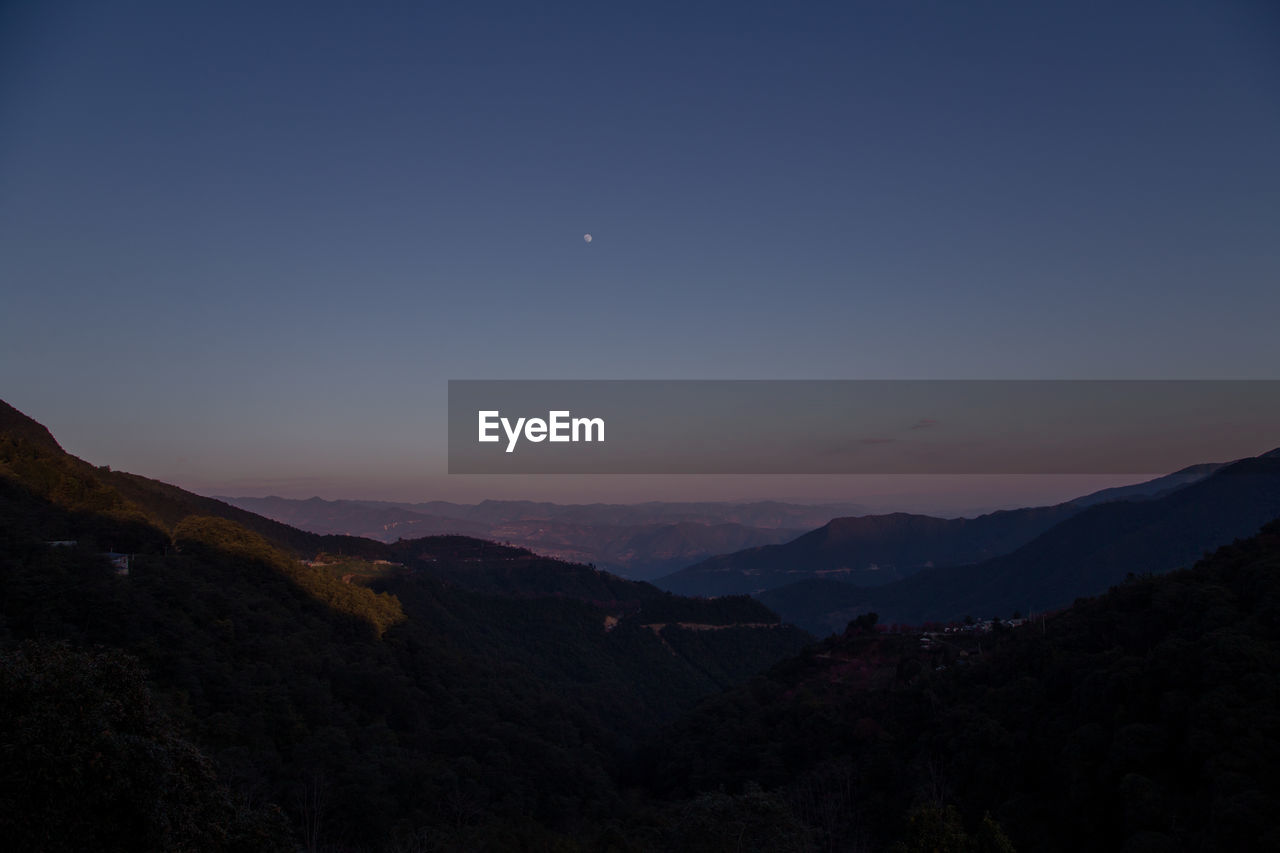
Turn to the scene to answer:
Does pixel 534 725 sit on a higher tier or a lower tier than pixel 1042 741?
lower

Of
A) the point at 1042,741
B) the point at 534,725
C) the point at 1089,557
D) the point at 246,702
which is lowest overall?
the point at 534,725

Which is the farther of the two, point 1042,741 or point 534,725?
point 534,725

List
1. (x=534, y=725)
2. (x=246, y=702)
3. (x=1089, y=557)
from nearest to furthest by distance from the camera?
(x=246, y=702), (x=534, y=725), (x=1089, y=557)

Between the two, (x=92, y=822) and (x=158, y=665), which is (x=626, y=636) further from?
(x=92, y=822)

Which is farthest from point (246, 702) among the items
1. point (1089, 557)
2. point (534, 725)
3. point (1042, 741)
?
point (1089, 557)

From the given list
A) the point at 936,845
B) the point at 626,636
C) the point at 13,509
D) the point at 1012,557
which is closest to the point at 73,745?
the point at 936,845

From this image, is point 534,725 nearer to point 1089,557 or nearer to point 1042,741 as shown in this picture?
point 1042,741

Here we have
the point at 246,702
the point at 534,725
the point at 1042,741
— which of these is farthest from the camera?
the point at 534,725

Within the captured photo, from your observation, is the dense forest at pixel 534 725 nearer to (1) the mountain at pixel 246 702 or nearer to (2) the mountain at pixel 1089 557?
(1) the mountain at pixel 246 702

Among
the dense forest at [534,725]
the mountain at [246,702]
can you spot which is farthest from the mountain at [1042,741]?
the mountain at [246,702]
